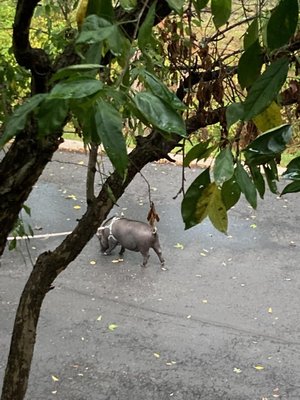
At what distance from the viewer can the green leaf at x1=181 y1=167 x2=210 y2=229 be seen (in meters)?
0.90

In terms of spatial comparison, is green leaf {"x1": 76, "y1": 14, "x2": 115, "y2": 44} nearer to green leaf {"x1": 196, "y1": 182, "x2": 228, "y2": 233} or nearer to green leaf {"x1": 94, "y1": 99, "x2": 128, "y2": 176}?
green leaf {"x1": 94, "y1": 99, "x2": 128, "y2": 176}

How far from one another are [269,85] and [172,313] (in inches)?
143

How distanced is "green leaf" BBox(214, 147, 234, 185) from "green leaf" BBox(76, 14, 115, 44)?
0.22 m

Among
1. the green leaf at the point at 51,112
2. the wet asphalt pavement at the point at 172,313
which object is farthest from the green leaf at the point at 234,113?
the wet asphalt pavement at the point at 172,313

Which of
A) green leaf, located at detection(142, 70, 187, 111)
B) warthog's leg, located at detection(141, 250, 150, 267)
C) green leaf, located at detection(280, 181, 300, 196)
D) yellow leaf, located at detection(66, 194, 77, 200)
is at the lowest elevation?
warthog's leg, located at detection(141, 250, 150, 267)

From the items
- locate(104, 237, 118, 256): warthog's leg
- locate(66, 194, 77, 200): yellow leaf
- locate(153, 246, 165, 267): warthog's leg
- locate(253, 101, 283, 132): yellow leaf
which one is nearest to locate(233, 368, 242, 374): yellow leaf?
locate(153, 246, 165, 267): warthog's leg

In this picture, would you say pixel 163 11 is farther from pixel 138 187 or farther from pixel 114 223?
pixel 138 187

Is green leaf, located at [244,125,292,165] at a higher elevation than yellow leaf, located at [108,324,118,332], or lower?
higher

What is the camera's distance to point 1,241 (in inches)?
57.4

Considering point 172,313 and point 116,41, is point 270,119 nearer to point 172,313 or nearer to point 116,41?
point 116,41

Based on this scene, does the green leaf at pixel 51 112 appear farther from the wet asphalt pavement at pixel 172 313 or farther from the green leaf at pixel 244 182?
the wet asphalt pavement at pixel 172 313

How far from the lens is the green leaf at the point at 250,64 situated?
0.77 metres

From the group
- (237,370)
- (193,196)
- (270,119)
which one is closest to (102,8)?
(193,196)

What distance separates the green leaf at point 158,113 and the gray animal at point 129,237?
4107 mm
